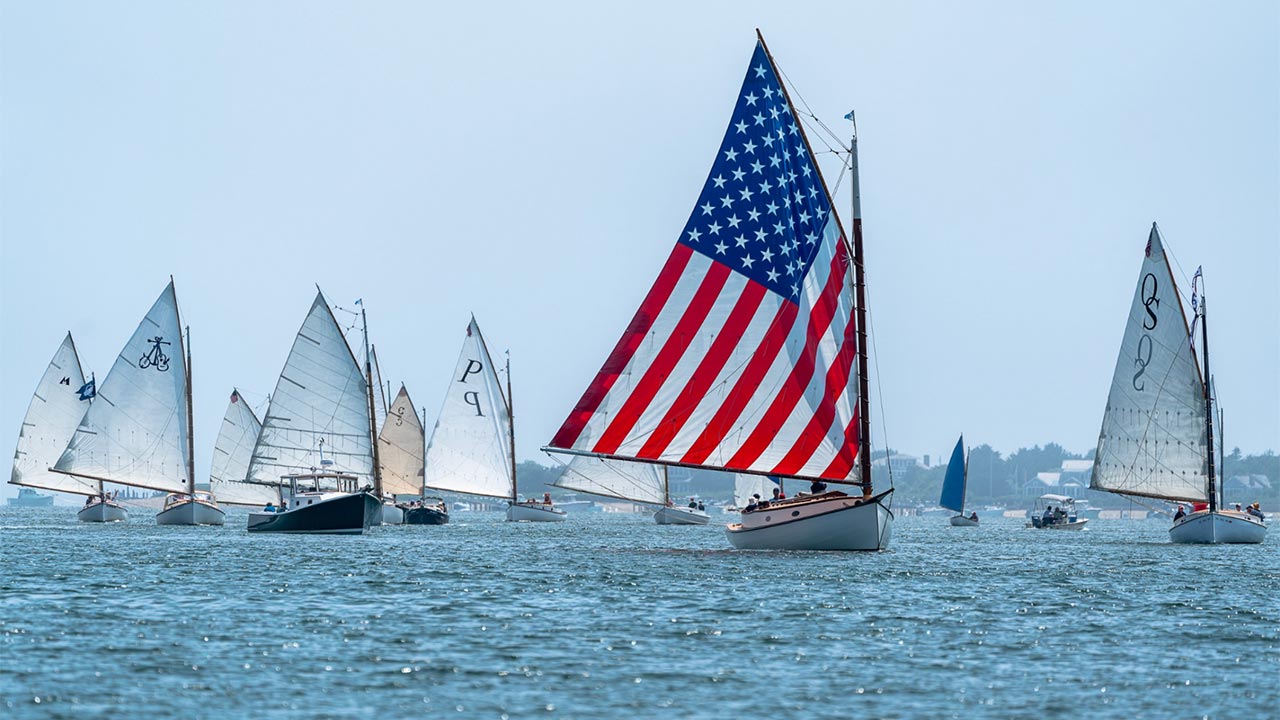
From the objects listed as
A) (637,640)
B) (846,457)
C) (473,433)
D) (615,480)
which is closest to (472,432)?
(473,433)

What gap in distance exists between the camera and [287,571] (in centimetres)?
4953

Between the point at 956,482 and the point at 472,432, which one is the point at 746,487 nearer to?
the point at 472,432

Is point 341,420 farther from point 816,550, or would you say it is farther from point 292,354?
point 816,550

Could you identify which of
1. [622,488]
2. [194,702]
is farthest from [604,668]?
[622,488]

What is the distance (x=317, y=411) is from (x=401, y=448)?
52308 millimetres

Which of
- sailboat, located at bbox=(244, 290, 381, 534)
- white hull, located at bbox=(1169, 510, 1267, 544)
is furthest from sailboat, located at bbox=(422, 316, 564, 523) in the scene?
white hull, located at bbox=(1169, 510, 1267, 544)

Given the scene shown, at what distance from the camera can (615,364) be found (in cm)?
5284

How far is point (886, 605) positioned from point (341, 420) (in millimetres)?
49345

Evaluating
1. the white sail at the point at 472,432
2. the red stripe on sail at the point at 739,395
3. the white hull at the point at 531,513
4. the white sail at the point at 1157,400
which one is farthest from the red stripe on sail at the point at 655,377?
the white hull at the point at 531,513

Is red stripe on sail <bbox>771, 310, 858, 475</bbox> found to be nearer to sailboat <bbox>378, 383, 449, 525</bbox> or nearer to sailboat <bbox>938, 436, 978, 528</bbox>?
sailboat <bbox>378, 383, 449, 525</bbox>

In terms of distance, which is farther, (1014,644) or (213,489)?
(213,489)

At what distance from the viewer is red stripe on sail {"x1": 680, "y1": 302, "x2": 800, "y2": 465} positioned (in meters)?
53.3

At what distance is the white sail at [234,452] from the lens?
116125 mm

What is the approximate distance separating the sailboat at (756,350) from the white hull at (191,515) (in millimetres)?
56475
